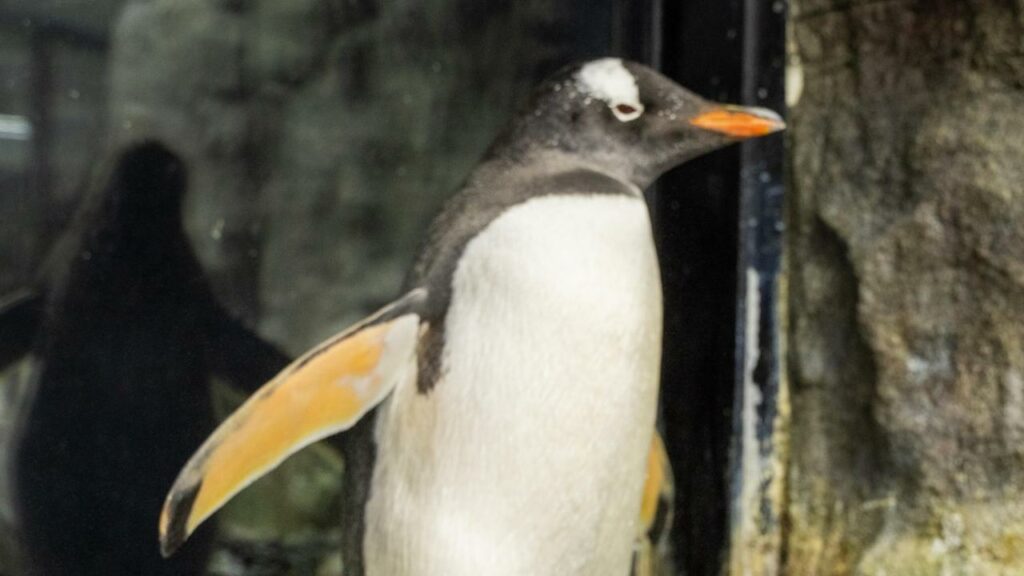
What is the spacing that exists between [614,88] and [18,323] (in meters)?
0.69

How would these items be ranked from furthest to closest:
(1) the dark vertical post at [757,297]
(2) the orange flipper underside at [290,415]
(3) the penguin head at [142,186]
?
(1) the dark vertical post at [757,297] → (3) the penguin head at [142,186] → (2) the orange flipper underside at [290,415]

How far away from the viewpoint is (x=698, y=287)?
1.44 m

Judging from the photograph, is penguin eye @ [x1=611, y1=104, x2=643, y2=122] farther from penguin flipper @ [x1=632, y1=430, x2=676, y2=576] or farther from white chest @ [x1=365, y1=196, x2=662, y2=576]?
penguin flipper @ [x1=632, y1=430, x2=676, y2=576]

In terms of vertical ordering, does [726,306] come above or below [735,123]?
below

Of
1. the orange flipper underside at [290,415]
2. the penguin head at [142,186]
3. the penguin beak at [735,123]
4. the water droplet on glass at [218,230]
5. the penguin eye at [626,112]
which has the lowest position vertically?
Result: the orange flipper underside at [290,415]

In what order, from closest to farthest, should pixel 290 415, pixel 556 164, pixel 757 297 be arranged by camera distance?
pixel 290 415
pixel 556 164
pixel 757 297

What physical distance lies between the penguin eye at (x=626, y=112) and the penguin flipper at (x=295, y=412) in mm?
296

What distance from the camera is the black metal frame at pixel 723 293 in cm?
139

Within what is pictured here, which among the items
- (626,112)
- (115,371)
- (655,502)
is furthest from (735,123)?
(115,371)

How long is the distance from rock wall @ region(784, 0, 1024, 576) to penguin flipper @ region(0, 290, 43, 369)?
0.94m

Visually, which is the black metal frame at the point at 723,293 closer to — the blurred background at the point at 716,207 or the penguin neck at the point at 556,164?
the blurred background at the point at 716,207

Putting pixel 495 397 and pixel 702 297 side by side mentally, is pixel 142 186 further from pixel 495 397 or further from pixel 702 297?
pixel 702 297

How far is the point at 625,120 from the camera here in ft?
3.60

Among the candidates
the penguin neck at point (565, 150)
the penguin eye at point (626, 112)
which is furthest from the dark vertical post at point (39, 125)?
the penguin eye at point (626, 112)
